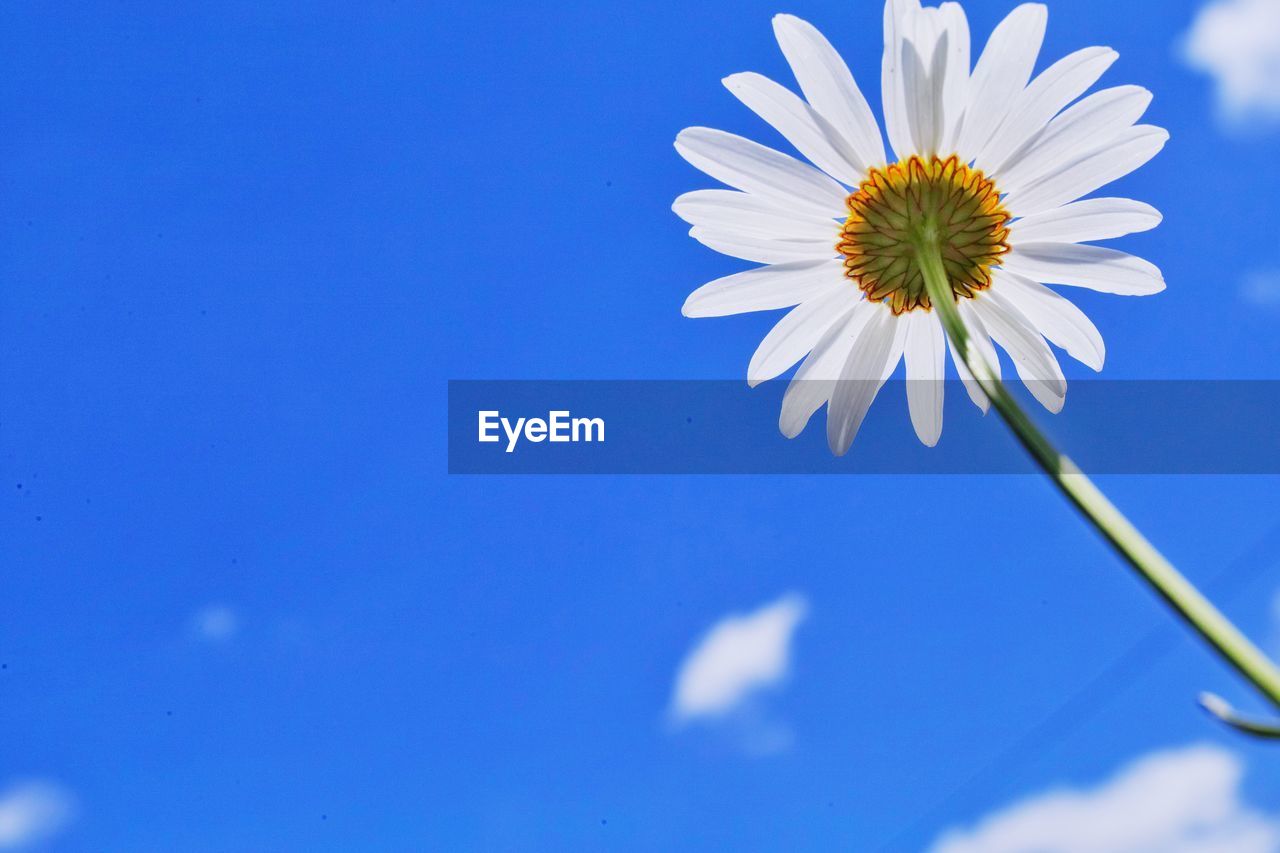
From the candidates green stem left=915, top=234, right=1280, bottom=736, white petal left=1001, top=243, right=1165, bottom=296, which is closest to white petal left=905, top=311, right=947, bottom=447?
white petal left=1001, top=243, right=1165, bottom=296

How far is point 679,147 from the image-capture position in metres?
1.06

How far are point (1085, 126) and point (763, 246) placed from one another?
1.02 ft

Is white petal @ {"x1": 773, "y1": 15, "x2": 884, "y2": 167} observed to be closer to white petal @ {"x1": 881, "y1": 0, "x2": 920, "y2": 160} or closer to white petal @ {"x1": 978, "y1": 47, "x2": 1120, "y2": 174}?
white petal @ {"x1": 881, "y1": 0, "x2": 920, "y2": 160}

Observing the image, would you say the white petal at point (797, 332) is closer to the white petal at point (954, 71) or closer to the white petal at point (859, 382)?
the white petal at point (859, 382)

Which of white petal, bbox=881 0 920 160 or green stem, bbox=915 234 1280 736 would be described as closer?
green stem, bbox=915 234 1280 736

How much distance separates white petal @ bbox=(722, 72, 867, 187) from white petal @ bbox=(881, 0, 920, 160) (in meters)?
0.06

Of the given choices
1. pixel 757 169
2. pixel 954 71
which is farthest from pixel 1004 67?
pixel 757 169

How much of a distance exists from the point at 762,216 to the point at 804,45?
181 millimetres

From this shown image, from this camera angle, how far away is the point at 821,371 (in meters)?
1.12

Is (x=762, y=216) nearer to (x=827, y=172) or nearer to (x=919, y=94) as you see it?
(x=827, y=172)

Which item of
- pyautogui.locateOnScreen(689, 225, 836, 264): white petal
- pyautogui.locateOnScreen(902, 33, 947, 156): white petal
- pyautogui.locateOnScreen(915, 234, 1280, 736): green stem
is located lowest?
pyautogui.locateOnScreen(915, 234, 1280, 736): green stem

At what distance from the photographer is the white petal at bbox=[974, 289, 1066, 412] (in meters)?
1.07

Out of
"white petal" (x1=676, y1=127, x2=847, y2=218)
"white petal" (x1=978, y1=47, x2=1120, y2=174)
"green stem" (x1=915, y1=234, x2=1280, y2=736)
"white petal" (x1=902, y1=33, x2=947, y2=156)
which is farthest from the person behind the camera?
"white petal" (x1=676, y1=127, x2=847, y2=218)

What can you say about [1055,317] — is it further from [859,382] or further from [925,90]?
[925,90]
